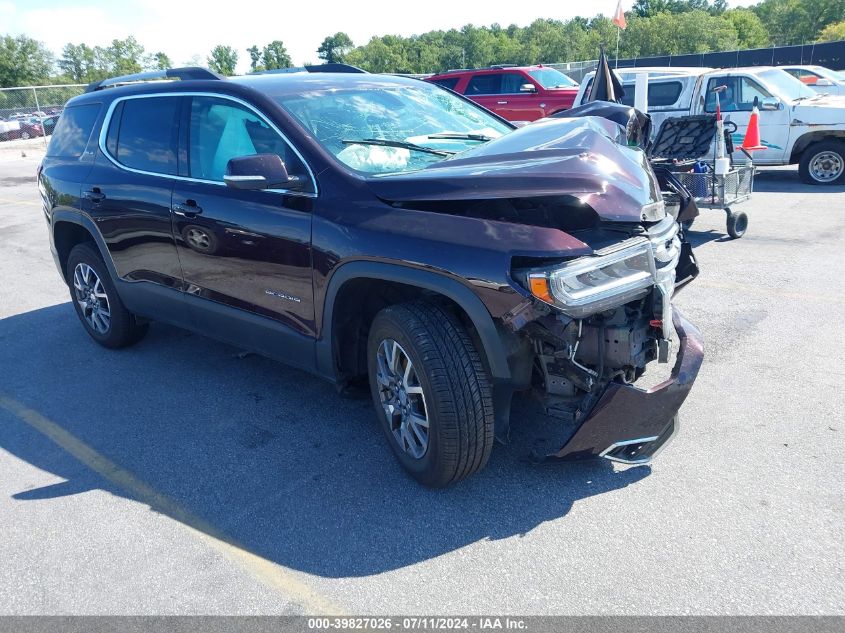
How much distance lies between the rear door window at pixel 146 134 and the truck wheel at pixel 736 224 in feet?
20.1

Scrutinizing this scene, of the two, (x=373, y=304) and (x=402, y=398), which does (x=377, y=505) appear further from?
(x=373, y=304)

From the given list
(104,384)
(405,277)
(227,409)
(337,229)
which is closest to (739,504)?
(405,277)

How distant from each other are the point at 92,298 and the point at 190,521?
2957mm

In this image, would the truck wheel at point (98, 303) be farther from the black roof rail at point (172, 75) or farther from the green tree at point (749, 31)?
the green tree at point (749, 31)

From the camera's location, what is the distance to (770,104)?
11.3 meters

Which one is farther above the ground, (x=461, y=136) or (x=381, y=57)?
(x=381, y=57)

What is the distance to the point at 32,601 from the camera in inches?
113

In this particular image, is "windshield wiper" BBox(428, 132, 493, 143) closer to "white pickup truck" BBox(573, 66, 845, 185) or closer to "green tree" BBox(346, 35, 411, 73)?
"white pickup truck" BBox(573, 66, 845, 185)

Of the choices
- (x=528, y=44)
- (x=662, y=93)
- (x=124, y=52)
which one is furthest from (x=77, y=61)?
(x=662, y=93)

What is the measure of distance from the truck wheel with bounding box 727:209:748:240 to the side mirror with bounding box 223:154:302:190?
6072 millimetres

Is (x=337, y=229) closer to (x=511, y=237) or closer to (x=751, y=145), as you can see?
(x=511, y=237)

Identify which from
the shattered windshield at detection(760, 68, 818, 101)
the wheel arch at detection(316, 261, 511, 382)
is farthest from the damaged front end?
the shattered windshield at detection(760, 68, 818, 101)

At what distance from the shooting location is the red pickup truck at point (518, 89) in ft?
51.0

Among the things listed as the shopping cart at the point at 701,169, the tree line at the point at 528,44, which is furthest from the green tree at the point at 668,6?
the shopping cart at the point at 701,169
